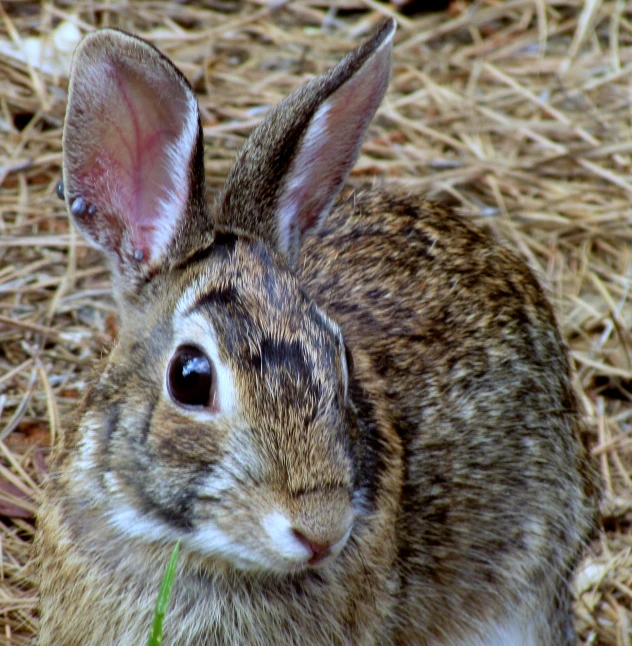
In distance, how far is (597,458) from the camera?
542 cm

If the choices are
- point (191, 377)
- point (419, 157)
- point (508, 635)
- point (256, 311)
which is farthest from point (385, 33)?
point (419, 157)

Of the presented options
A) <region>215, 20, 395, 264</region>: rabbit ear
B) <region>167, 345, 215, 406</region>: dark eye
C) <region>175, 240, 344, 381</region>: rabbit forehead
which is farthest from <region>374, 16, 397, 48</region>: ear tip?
<region>167, 345, 215, 406</region>: dark eye

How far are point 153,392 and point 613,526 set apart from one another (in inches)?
105

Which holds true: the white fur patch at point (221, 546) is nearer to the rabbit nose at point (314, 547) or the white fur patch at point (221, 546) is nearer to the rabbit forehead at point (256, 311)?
the rabbit nose at point (314, 547)

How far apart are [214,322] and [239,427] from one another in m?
0.33

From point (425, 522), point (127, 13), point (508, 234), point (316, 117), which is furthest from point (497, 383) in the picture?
point (127, 13)

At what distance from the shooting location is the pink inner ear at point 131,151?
139 inches

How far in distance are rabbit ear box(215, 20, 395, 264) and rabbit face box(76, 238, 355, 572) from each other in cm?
26

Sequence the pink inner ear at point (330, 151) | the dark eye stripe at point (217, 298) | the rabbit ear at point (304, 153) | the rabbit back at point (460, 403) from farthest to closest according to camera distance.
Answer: the rabbit back at point (460, 403) → the pink inner ear at point (330, 151) → the rabbit ear at point (304, 153) → the dark eye stripe at point (217, 298)

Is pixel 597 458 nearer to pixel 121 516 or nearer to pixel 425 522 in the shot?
pixel 425 522

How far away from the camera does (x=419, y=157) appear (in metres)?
6.68

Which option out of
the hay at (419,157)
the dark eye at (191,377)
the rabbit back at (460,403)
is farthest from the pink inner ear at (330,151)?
the hay at (419,157)

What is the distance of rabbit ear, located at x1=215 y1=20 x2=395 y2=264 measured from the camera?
363 cm

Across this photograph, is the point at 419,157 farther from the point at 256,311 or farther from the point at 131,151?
the point at 256,311
